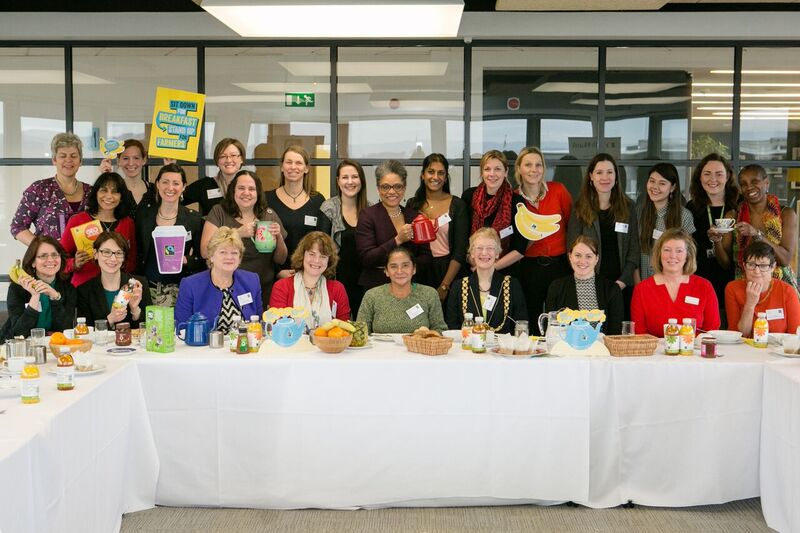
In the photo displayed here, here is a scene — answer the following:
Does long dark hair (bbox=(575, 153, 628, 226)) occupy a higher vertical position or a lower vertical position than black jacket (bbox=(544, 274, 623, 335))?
higher

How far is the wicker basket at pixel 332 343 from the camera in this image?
11.6 ft

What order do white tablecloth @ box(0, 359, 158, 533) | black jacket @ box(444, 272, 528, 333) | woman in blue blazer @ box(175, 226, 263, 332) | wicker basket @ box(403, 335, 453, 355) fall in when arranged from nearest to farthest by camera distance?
1. white tablecloth @ box(0, 359, 158, 533)
2. wicker basket @ box(403, 335, 453, 355)
3. woman in blue blazer @ box(175, 226, 263, 332)
4. black jacket @ box(444, 272, 528, 333)

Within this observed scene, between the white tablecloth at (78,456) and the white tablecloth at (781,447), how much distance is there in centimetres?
253

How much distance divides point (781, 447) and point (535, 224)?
1951 mm

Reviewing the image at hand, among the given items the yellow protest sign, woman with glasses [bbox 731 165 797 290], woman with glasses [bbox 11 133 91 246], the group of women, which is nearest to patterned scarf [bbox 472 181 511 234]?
the group of women

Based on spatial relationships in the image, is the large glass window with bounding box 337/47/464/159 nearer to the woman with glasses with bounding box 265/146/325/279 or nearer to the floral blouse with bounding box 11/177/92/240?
the woman with glasses with bounding box 265/146/325/279

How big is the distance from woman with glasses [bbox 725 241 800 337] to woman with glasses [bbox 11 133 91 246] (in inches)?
152

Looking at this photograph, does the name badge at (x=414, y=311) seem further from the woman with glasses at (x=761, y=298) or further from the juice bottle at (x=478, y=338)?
the woman with glasses at (x=761, y=298)

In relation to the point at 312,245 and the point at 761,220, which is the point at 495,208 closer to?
the point at 312,245

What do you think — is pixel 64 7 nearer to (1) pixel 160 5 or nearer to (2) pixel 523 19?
(1) pixel 160 5

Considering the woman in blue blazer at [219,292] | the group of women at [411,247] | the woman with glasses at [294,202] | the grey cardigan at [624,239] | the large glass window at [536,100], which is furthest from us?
the large glass window at [536,100]

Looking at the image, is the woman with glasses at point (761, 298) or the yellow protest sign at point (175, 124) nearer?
the woman with glasses at point (761, 298)

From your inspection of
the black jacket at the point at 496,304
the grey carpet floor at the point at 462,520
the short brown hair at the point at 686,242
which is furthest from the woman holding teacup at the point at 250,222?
the short brown hair at the point at 686,242

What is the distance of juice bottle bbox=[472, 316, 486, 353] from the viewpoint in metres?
3.60
